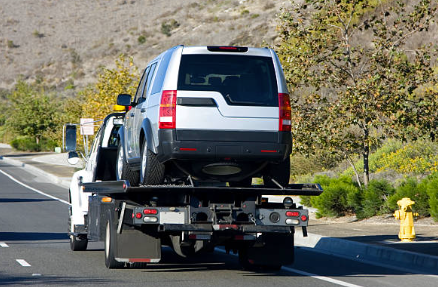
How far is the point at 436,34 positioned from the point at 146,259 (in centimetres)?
3448

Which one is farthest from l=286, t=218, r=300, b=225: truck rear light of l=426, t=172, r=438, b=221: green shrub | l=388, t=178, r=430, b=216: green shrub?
l=388, t=178, r=430, b=216: green shrub

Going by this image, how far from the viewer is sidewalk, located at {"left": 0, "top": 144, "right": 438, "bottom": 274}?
12812 millimetres

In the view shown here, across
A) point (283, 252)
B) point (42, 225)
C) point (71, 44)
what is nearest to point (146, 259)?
point (283, 252)

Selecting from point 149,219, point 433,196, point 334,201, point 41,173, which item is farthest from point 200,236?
point 41,173

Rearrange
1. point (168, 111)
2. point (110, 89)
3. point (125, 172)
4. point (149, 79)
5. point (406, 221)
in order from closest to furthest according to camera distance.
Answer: point (168, 111) → point (149, 79) → point (125, 172) → point (406, 221) → point (110, 89)

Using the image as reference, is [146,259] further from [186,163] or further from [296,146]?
[296,146]

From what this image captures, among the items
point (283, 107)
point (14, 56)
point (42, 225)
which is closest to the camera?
point (283, 107)

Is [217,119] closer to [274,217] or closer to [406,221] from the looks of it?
[274,217]

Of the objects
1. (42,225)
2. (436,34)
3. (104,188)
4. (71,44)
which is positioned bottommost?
(42,225)

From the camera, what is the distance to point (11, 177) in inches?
1626

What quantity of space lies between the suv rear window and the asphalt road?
229cm

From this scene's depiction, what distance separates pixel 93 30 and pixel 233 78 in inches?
4482

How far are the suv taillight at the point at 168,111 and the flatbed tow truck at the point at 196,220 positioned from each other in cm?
74

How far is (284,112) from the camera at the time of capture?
34.9 feet
